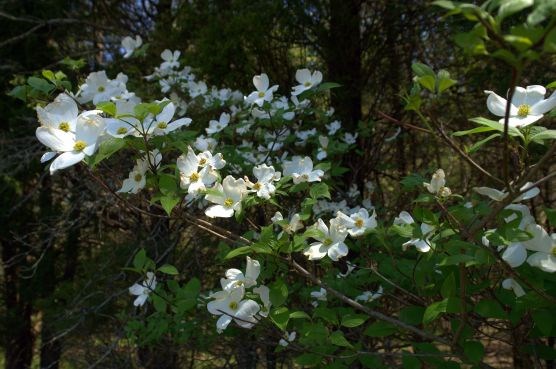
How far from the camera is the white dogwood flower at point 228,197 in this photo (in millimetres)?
1353

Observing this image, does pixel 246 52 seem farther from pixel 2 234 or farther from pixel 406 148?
pixel 2 234

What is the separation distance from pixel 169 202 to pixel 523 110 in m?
0.78

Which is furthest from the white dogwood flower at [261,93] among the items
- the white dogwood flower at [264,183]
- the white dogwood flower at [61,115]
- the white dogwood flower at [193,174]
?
the white dogwood flower at [61,115]

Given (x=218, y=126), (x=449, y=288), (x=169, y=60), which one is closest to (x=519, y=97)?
(x=449, y=288)

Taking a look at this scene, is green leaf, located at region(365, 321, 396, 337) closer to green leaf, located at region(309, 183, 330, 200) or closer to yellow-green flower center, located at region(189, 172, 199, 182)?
green leaf, located at region(309, 183, 330, 200)

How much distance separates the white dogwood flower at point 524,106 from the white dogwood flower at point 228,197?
1.98 ft

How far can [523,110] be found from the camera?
1161 millimetres

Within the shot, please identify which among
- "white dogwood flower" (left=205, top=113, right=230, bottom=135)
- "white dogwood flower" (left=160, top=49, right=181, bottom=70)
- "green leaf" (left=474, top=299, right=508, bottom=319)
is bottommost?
"white dogwood flower" (left=205, top=113, right=230, bottom=135)

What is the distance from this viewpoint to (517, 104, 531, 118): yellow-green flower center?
3.79 feet

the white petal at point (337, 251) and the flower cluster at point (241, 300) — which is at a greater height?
the white petal at point (337, 251)

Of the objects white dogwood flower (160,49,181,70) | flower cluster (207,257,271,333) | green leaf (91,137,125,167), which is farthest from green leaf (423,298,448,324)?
white dogwood flower (160,49,181,70)

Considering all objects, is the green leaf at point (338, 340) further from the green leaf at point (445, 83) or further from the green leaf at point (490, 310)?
the green leaf at point (445, 83)

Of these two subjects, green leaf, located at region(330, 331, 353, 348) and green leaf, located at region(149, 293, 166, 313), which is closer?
green leaf, located at region(330, 331, 353, 348)

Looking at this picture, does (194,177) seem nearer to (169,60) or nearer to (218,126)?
(218,126)
